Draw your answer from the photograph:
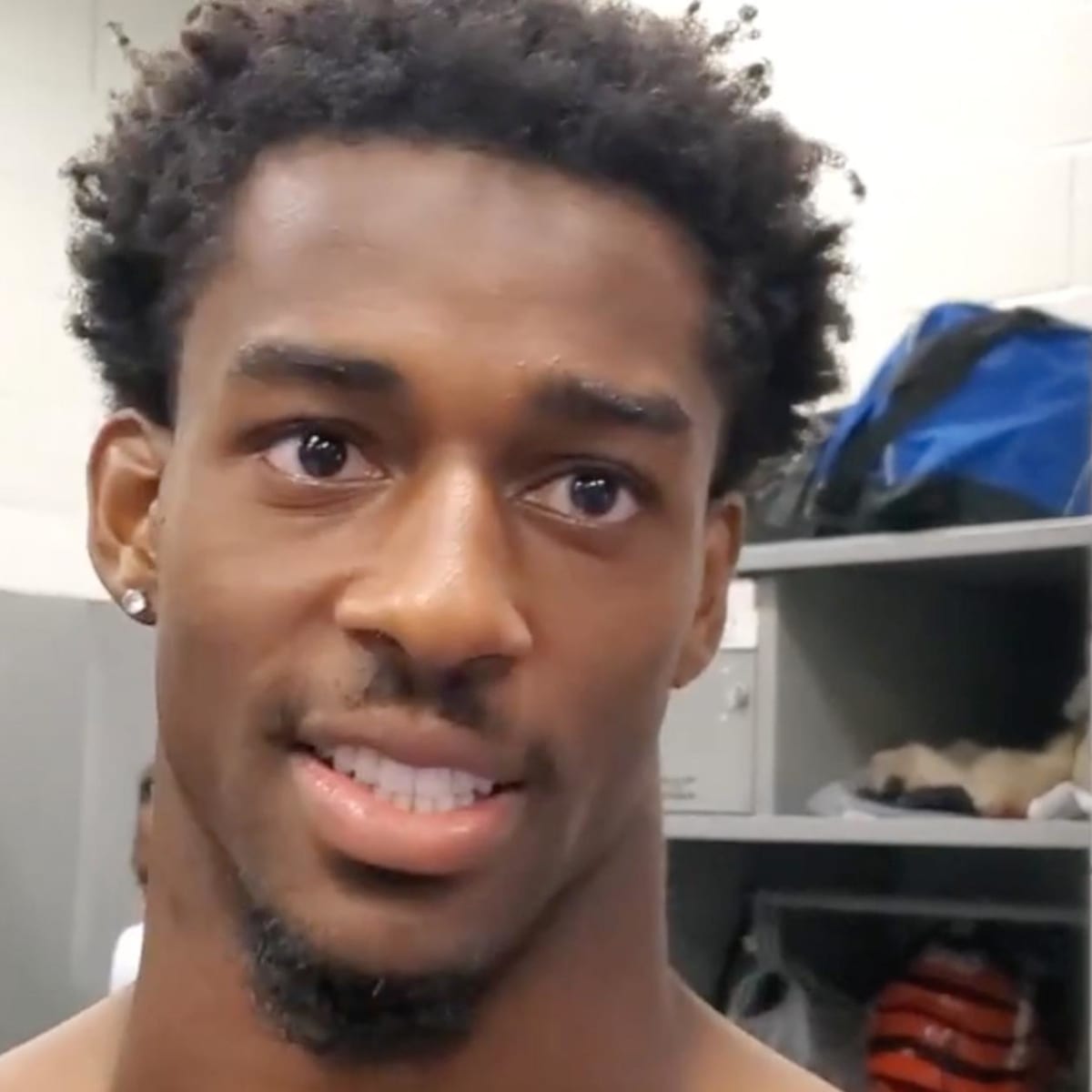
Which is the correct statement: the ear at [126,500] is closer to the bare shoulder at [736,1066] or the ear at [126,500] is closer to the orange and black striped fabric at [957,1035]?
the bare shoulder at [736,1066]

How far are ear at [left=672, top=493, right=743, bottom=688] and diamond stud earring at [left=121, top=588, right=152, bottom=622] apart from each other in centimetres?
21

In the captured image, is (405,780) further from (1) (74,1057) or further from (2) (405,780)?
(1) (74,1057)

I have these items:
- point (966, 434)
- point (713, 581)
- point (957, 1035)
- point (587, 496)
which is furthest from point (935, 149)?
point (587, 496)

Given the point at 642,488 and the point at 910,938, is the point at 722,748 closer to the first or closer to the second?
the point at 910,938

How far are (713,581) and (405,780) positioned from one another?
0.20 m

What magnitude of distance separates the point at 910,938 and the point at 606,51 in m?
1.38

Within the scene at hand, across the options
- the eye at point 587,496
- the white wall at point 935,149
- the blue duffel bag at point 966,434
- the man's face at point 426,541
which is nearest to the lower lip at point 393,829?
the man's face at point 426,541

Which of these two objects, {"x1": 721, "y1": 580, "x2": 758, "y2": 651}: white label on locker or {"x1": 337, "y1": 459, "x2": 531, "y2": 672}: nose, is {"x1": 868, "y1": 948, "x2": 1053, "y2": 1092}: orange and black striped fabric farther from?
{"x1": 337, "y1": 459, "x2": 531, "y2": 672}: nose

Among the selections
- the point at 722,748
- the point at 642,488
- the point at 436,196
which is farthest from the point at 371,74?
the point at 722,748

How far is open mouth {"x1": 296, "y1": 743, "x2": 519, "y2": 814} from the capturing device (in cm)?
61

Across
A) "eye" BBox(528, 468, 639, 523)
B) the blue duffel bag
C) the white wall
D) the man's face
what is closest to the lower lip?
the man's face

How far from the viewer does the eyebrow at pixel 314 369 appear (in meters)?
0.63

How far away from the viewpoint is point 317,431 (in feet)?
2.12

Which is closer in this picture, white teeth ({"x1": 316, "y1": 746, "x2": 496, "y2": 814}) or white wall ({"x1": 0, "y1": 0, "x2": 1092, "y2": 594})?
white teeth ({"x1": 316, "y1": 746, "x2": 496, "y2": 814})
